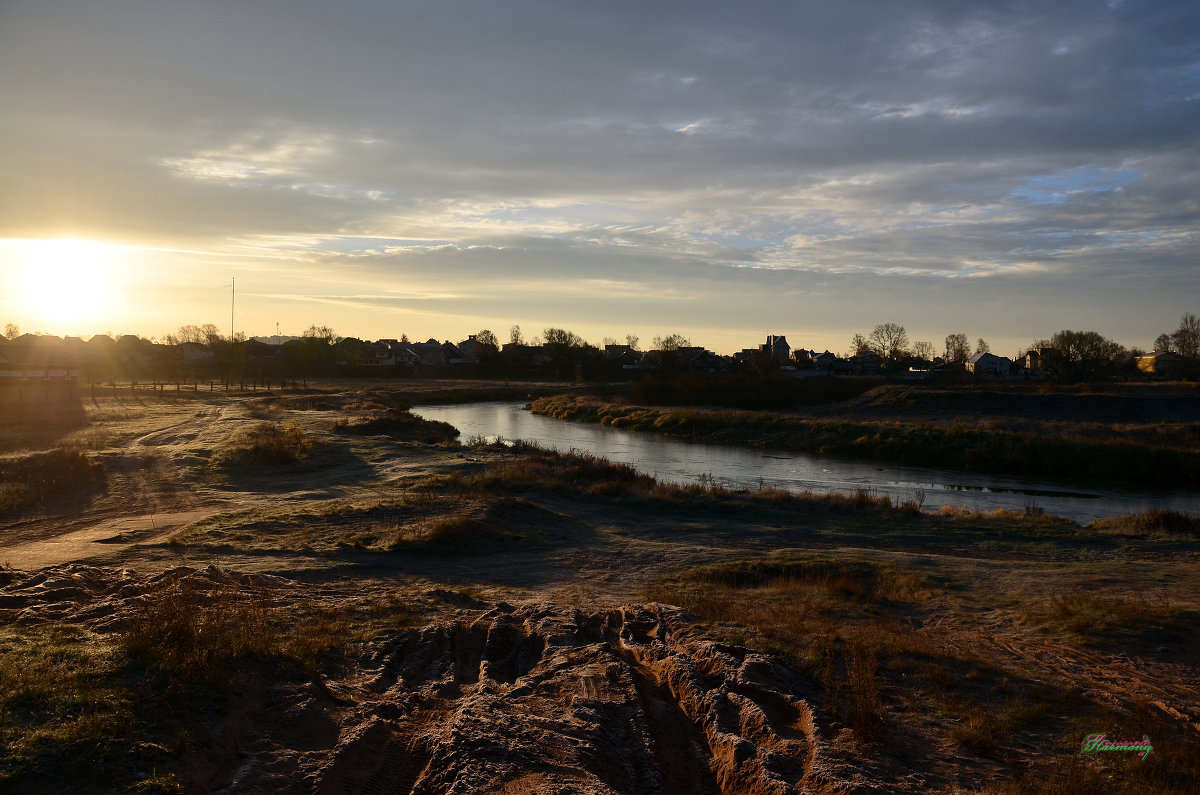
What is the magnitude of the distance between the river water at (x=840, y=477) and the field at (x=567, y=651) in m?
8.71

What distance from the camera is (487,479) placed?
72.1ft

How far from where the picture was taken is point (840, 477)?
33.5 metres

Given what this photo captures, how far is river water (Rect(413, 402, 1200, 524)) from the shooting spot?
27.5 meters

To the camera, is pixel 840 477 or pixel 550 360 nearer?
pixel 840 477

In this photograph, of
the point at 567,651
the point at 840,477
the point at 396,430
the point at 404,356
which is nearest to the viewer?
the point at 567,651

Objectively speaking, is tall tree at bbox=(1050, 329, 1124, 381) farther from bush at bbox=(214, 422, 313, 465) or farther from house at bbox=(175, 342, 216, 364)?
house at bbox=(175, 342, 216, 364)

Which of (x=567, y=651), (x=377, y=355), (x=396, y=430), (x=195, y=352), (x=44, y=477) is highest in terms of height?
(x=377, y=355)

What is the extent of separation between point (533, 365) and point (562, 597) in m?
A: 123

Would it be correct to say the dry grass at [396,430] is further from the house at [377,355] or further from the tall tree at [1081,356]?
the house at [377,355]

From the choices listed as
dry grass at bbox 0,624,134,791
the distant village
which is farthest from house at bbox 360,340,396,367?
dry grass at bbox 0,624,134,791

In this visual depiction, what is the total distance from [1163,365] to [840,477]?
304ft

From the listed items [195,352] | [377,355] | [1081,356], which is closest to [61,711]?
[1081,356]

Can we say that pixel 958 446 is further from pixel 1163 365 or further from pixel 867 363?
pixel 867 363

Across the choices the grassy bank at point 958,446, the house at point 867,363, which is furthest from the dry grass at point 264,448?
the house at point 867,363
